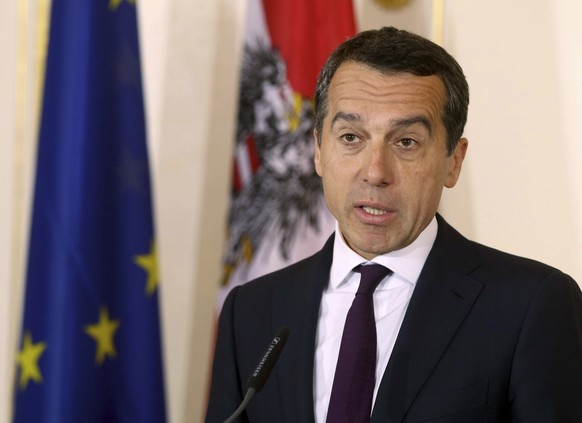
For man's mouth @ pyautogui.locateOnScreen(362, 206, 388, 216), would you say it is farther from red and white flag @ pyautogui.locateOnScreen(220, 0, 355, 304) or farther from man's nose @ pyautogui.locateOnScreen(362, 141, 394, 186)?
red and white flag @ pyautogui.locateOnScreen(220, 0, 355, 304)

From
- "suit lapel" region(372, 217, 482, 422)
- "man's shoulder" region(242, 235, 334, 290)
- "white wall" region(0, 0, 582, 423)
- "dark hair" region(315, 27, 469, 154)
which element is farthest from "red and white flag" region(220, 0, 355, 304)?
"suit lapel" region(372, 217, 482, 422)

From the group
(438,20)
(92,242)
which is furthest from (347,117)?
(438,20)

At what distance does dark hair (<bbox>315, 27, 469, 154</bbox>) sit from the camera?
1885 millimetres

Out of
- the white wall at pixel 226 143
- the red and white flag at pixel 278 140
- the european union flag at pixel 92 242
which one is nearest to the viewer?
the european union flag at pixel 92 242

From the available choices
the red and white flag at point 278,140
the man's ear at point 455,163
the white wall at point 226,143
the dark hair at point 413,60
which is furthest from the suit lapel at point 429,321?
the white wall at point 226,143

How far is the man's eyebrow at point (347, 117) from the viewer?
1878mm

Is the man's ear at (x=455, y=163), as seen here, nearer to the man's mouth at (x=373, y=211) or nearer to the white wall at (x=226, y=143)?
the man's mouth at (x=373, y=211)

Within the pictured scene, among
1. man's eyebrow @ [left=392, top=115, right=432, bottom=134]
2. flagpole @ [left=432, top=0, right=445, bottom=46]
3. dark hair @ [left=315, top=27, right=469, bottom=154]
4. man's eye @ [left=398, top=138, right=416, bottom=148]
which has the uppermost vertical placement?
flagpole @ [left=432, top=0, right=445, bottom=46]

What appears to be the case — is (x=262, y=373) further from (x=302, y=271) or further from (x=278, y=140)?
(x=278, y=140)

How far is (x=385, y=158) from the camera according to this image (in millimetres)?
1821

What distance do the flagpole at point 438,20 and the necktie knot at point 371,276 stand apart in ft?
6.35

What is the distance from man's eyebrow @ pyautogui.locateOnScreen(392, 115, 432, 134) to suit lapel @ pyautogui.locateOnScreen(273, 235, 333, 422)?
35 cm

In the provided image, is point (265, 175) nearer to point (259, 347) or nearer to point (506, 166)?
point (506, 166)

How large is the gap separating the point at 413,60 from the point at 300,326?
0.60m
